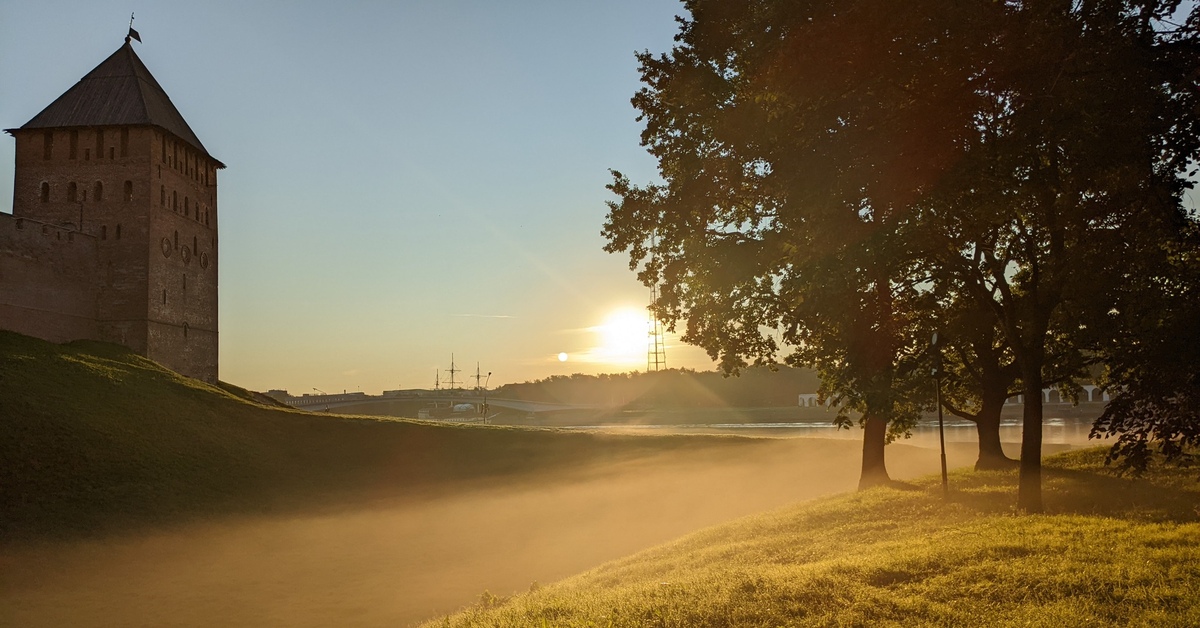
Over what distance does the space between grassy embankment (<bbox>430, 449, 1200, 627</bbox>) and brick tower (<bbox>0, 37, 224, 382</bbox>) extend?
47.4 meters

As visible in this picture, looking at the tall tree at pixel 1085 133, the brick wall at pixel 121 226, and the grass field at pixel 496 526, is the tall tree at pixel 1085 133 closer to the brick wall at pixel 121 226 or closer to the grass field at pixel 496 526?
the grass field at pixel 496 526

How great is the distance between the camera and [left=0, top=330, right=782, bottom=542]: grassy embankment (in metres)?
29.4

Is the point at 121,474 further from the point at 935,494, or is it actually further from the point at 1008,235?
the point at 1008,235

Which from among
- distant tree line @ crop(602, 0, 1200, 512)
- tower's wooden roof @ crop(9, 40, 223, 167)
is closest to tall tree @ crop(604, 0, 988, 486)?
distant tree line @ crop(602, 0, 1200, 512)

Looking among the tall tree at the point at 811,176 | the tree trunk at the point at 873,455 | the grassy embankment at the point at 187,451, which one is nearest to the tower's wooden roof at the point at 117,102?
the grassy embankment at the point at 187,451

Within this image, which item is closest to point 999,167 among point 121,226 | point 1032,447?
point 1032,447

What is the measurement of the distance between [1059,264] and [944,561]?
7842mm

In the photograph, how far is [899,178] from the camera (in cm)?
1361

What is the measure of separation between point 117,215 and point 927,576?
57.7 metres

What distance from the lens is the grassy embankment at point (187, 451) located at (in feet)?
96.3

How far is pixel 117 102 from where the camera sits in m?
56.6

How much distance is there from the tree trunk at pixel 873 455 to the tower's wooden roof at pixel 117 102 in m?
51.1

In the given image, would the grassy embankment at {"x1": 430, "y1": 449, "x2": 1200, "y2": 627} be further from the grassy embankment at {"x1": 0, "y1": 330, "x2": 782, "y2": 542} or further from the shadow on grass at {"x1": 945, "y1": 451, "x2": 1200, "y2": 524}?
the grassy embankment at {"x1": 0, "y1": 330, "x2": 782, "y2": 542}

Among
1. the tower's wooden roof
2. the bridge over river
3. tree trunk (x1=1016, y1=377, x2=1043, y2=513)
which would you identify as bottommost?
the bridge over river
